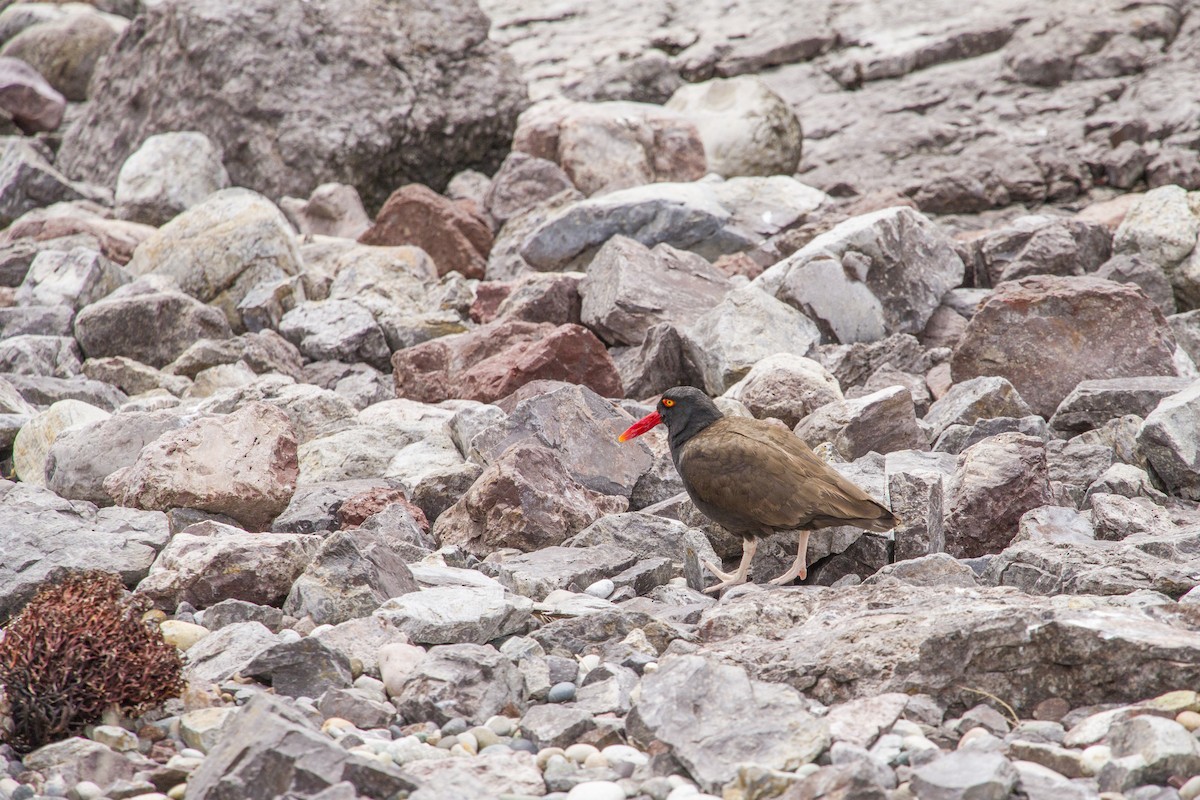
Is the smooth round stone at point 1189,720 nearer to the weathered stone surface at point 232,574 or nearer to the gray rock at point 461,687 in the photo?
the gray rock at point 461,687

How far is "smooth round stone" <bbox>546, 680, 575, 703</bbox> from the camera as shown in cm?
536

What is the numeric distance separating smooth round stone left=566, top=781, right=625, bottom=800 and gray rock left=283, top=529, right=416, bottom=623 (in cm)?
211

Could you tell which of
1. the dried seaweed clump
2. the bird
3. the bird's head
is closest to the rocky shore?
the dried seaweed clump

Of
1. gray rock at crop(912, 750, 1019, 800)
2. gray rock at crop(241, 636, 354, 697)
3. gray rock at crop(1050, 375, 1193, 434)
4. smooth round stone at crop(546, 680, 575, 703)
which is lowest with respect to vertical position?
gray rock at crop(1050, 375, 1193, 434)

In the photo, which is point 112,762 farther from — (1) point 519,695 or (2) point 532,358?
(2) point 532,358

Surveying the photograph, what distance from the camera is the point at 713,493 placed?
738 cm

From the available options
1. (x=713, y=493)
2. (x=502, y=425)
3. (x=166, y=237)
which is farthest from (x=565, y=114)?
(x=713, y=493)

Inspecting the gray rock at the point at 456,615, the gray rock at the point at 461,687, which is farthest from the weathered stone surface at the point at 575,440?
the gray rock at the point at 461,687

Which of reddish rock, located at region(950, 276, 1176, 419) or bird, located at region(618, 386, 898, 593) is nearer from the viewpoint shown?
bird, located at region(618, 386, 898, 593)

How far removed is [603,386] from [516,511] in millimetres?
3222

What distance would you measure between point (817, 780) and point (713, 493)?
10.8ft

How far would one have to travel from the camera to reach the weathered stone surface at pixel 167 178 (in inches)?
644

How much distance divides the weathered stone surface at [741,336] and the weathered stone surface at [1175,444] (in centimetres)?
329

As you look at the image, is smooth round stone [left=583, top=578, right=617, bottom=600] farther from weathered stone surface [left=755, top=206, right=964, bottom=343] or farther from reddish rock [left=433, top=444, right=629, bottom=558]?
weathered stone surface [left=755, top=206, right=964, bottom=343]
